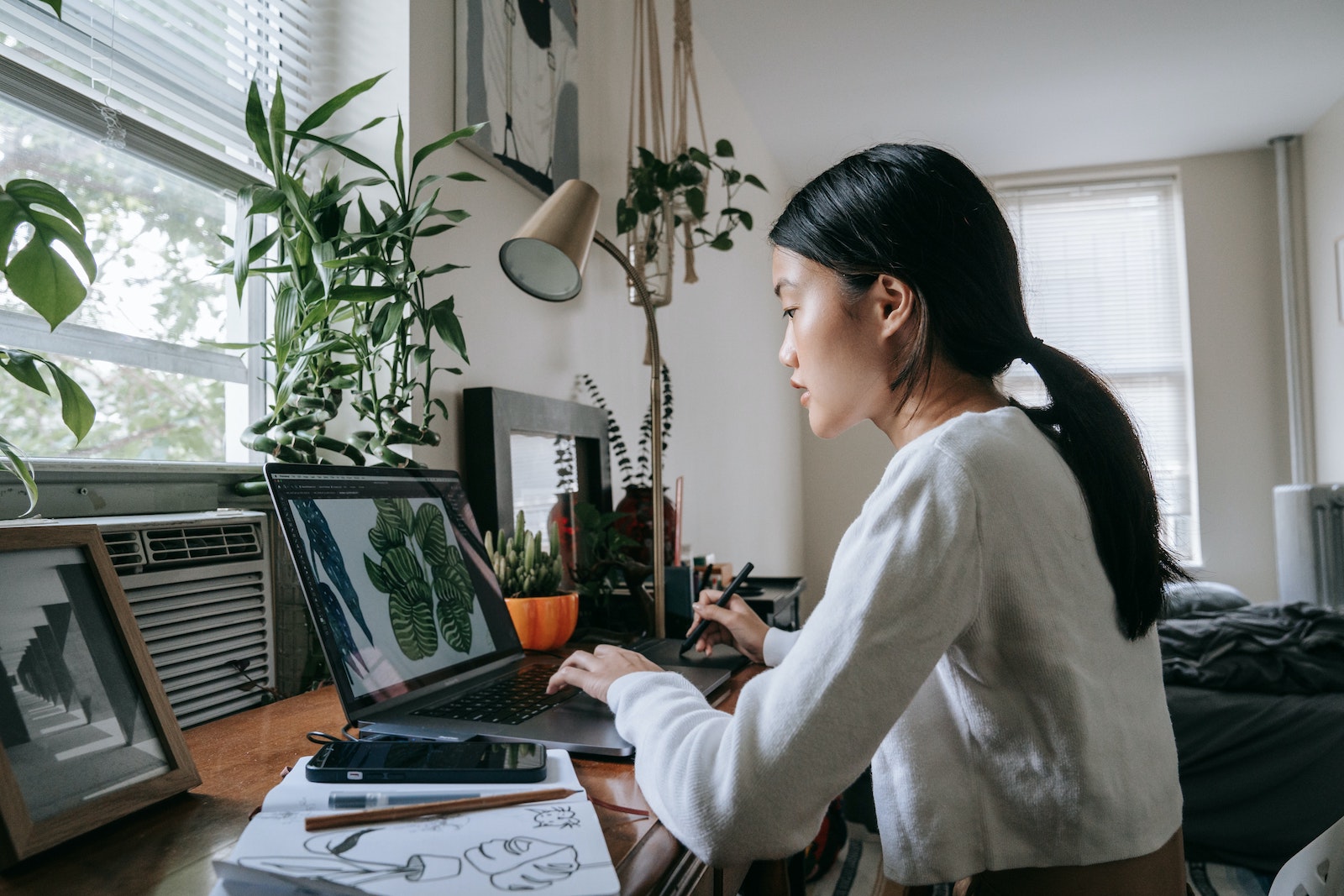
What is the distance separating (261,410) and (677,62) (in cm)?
178

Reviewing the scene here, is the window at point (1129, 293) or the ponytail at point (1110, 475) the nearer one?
the ponytail at point (1110, 475)

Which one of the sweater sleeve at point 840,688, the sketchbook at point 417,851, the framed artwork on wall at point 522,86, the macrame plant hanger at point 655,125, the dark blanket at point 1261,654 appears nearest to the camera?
the sketchbook at point 417,851

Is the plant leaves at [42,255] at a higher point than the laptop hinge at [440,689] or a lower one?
higher

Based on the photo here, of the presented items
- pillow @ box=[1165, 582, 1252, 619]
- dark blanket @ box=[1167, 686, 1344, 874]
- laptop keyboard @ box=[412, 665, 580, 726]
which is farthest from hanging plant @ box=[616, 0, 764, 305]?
pillow @ box=[1165, 582, 1252, 619]

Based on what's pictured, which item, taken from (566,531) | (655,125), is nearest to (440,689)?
(566,531)

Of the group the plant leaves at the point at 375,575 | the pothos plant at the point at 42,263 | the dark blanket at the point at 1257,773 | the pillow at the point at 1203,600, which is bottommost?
the dark blanket at the point at 1257,773

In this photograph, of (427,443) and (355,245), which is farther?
(427,443)

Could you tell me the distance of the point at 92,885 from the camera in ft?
1.73

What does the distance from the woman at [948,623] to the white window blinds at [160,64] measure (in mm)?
850

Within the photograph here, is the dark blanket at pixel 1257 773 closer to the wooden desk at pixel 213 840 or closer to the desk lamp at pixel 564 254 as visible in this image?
the desk lamp at pixel 564 254

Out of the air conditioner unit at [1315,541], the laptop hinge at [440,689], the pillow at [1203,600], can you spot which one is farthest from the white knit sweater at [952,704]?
the air conditioner unit at [1315,541]

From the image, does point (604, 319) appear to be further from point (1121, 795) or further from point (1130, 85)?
point (1130, 85)

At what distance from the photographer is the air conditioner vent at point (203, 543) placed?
Answer: 0.92 m

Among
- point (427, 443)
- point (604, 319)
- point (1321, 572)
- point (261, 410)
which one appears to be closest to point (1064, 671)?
point (427, 443)
